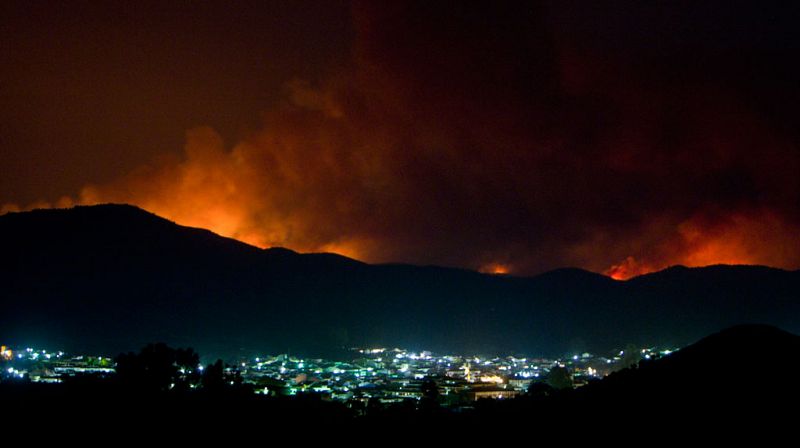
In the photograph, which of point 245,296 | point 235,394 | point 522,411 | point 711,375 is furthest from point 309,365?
point 711,375

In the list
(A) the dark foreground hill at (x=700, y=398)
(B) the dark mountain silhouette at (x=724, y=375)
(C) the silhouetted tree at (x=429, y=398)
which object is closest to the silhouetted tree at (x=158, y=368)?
(C) the silhouetted tree at (x=429, y=398)

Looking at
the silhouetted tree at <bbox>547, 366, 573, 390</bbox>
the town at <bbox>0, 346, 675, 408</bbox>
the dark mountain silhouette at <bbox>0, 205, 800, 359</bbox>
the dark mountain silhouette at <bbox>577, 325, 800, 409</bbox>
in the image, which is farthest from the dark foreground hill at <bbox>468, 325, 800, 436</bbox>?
the dark mountain silhouette at <bbox>0, 205, 800, 359</bbox>

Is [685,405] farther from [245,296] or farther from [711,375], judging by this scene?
[245,296]

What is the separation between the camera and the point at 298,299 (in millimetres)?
85688

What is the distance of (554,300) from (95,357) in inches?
2400

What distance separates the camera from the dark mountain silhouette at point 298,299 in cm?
6981

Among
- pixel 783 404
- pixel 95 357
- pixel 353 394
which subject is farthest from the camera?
pixel 95 357

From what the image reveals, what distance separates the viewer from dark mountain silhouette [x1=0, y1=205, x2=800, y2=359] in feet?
229

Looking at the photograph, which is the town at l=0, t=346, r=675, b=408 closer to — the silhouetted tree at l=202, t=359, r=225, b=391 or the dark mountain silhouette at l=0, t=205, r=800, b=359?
the silhouetted tree at l=202, t=359, r=225, b=391

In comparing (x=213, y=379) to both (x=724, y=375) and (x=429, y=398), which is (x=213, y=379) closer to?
(x=429, y=398)

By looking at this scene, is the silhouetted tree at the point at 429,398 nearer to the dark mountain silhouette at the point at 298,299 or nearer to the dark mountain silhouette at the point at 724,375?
the dark mountain silhouette at the point at 724,375

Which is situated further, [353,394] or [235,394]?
[353,394]

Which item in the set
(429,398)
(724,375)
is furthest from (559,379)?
(724,375)

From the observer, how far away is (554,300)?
9975cm
